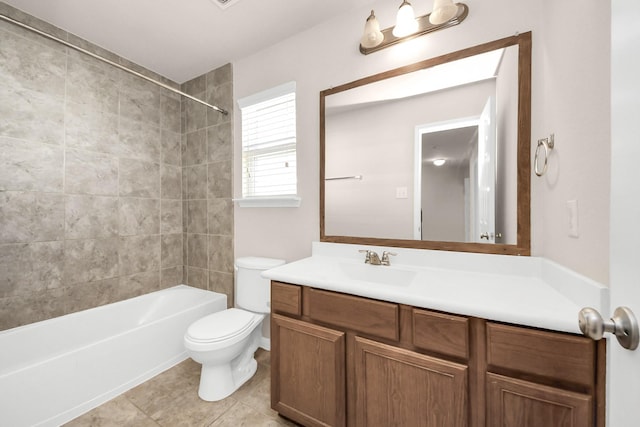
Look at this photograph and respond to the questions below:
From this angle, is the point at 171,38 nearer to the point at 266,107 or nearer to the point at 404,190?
the point at 266,107

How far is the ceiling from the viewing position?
1.62 m

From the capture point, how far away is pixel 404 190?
1497 mm

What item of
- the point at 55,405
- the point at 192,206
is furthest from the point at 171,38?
the point at 55,405

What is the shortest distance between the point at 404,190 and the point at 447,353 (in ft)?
2.91

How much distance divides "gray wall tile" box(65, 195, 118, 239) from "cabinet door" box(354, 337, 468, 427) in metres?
2.25

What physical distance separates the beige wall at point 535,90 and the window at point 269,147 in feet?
0.30

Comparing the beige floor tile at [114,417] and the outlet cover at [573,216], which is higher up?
the outlet cover at [573,216]

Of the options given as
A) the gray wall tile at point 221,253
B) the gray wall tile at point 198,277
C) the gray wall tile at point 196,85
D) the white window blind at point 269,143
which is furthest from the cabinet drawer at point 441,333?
the gray wall tile at point 196,85

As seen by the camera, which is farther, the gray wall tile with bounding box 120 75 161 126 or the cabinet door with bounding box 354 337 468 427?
the gray wall tile with bounding box 120 75 161 126

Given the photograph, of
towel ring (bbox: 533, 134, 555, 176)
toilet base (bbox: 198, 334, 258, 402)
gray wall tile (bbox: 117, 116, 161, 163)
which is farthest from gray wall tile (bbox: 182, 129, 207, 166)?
towel ring (bbox: 533, 134, 555, 176)

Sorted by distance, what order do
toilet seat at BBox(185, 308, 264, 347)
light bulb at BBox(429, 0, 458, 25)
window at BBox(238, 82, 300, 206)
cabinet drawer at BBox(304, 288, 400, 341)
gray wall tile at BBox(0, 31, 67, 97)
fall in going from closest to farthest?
cabinet drawer at BBox(304, 288, 400, 341) < light bulb at BBox(429, 0, 458, 25) < toilet seat at BBox(185, 308, 264, 347) < gray wall tile at BBox(0, 31, 67, 97) < window at BBox(238, 82, 300, 206)

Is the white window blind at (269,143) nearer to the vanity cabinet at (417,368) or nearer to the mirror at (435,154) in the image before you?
the mirror at (435,154)

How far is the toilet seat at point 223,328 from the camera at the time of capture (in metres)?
1.48

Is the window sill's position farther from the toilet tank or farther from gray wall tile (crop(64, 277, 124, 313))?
gray wall tile (crop(64, 277, 124, 313))
